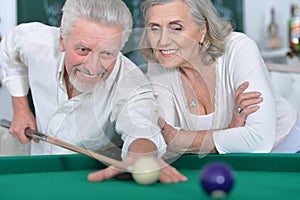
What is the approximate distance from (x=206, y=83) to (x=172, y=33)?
259 mm

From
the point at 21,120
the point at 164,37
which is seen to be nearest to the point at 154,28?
the point at 164,37

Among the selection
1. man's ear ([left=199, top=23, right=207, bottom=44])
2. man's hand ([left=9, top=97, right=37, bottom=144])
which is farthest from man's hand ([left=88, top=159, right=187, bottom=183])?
man's hand ([left=9, top=97, right=37, bottom=144])

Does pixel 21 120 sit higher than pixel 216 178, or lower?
lower

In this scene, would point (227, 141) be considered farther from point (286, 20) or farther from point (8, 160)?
point (286, 20)

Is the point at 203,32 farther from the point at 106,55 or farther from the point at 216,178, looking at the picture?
the point at 216,178

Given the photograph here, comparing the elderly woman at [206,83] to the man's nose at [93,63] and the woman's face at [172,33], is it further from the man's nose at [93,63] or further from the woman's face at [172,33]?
the man's nose at [93,63]

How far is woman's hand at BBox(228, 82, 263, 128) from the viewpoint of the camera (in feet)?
5.66

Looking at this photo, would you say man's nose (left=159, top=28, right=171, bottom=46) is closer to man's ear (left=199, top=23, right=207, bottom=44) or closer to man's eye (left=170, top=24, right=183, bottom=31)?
man's eye (left=170, top=24, right=183, bottom=31)

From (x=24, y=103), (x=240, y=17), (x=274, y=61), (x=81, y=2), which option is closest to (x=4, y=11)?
(x=24, y=103)

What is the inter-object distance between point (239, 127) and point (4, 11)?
1711 millimetres

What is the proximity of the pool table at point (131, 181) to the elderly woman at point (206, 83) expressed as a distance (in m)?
0.19

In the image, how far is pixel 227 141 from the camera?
1690 millimetres

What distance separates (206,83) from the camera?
1.91 m

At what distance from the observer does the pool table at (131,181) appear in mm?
1167
